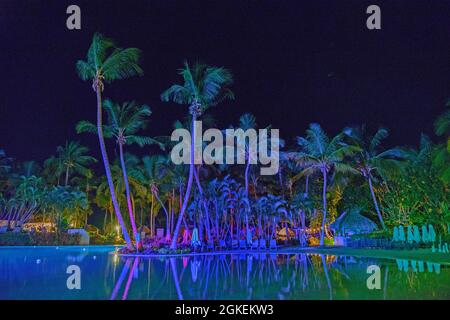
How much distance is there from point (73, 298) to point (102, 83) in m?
15.9

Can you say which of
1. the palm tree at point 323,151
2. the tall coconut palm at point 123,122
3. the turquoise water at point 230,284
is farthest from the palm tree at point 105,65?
the palm tree at point 323,151

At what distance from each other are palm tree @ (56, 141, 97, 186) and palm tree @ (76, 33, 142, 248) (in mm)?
20601

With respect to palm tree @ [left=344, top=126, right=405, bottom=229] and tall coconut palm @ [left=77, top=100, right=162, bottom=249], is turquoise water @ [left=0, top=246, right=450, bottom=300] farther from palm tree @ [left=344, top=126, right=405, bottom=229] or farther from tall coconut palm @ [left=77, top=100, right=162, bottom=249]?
palm tree @ [left=344, top=126, right=405, bottom=229]

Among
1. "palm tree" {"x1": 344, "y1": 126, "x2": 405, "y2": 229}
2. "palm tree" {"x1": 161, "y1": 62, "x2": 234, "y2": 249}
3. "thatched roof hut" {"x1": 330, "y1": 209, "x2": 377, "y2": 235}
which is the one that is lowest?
"thatched roof hut" {"x1": 330, "y1": 209, "x2": 377, "y2": 235}

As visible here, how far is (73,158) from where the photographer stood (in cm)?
4166

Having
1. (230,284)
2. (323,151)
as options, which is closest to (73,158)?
(323,151)

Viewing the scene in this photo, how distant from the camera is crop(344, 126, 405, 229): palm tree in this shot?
30438 millimetres

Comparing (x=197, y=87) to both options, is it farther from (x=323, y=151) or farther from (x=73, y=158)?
(x=73, y=158)

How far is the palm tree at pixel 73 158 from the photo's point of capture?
41438 mm

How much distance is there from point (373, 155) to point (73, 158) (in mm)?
27134

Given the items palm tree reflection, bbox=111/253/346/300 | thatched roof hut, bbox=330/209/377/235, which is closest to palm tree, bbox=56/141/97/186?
thatched roof hut, bbox=330/209/377/235

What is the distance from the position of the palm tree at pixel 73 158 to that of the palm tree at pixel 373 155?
25.2 meters

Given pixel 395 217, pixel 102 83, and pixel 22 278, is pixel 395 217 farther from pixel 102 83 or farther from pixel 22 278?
pixel 22 278

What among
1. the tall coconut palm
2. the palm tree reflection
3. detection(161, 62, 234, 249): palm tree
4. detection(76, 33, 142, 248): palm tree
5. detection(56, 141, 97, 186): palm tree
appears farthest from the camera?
detection(56, 141, 97, 186): palm tree
